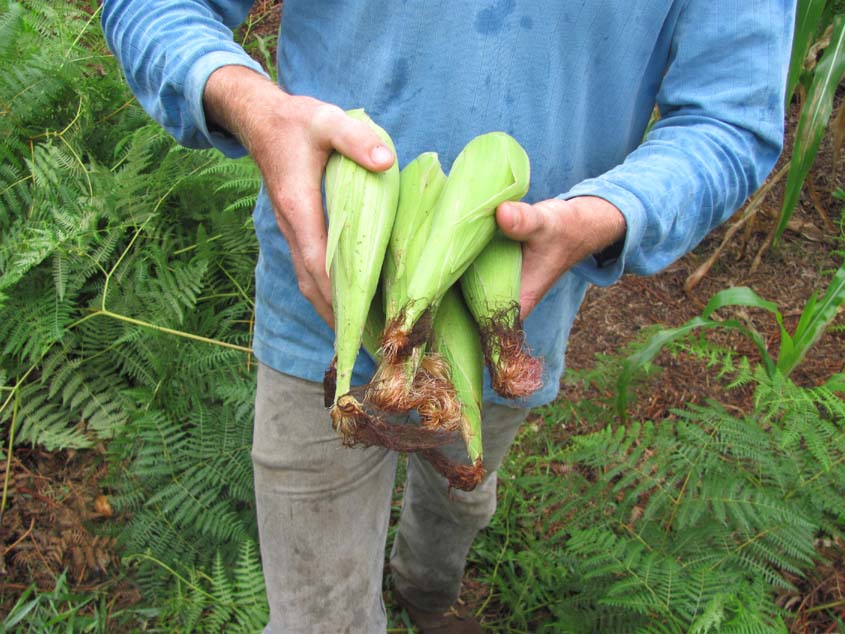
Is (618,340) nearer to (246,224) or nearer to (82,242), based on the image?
(246,224)

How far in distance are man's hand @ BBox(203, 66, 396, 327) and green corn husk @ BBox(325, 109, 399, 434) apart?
0.10 ft

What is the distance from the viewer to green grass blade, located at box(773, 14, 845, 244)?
2877 millimetres

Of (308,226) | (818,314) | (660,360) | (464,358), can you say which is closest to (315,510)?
(464,358)

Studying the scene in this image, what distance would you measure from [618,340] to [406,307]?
3109mm

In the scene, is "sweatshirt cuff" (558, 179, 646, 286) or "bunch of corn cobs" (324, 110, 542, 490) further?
"sweatshirt cuff" (558, 179, 646, 286)

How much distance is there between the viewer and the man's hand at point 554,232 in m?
1.13

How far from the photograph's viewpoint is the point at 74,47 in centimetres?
365

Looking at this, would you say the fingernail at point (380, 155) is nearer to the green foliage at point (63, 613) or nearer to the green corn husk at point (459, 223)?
the green corn husk at point (459, 223)

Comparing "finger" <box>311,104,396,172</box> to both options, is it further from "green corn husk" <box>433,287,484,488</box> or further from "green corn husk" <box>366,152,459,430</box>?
"green corn husk" <box>433,287,484,488</box>

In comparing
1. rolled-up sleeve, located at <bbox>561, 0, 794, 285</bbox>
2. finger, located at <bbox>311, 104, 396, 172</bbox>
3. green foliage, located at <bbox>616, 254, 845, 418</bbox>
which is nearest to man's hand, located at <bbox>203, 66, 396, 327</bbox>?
finger, located at <bbox>311, 104, 396, 172</bbox>

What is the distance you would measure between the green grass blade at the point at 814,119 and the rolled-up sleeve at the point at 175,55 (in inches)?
92.4

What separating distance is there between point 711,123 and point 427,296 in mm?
769

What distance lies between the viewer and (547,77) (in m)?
1.43

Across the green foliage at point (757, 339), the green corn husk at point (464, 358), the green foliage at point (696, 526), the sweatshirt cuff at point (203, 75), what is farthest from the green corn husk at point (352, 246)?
the green foliage at point (757, 339)
